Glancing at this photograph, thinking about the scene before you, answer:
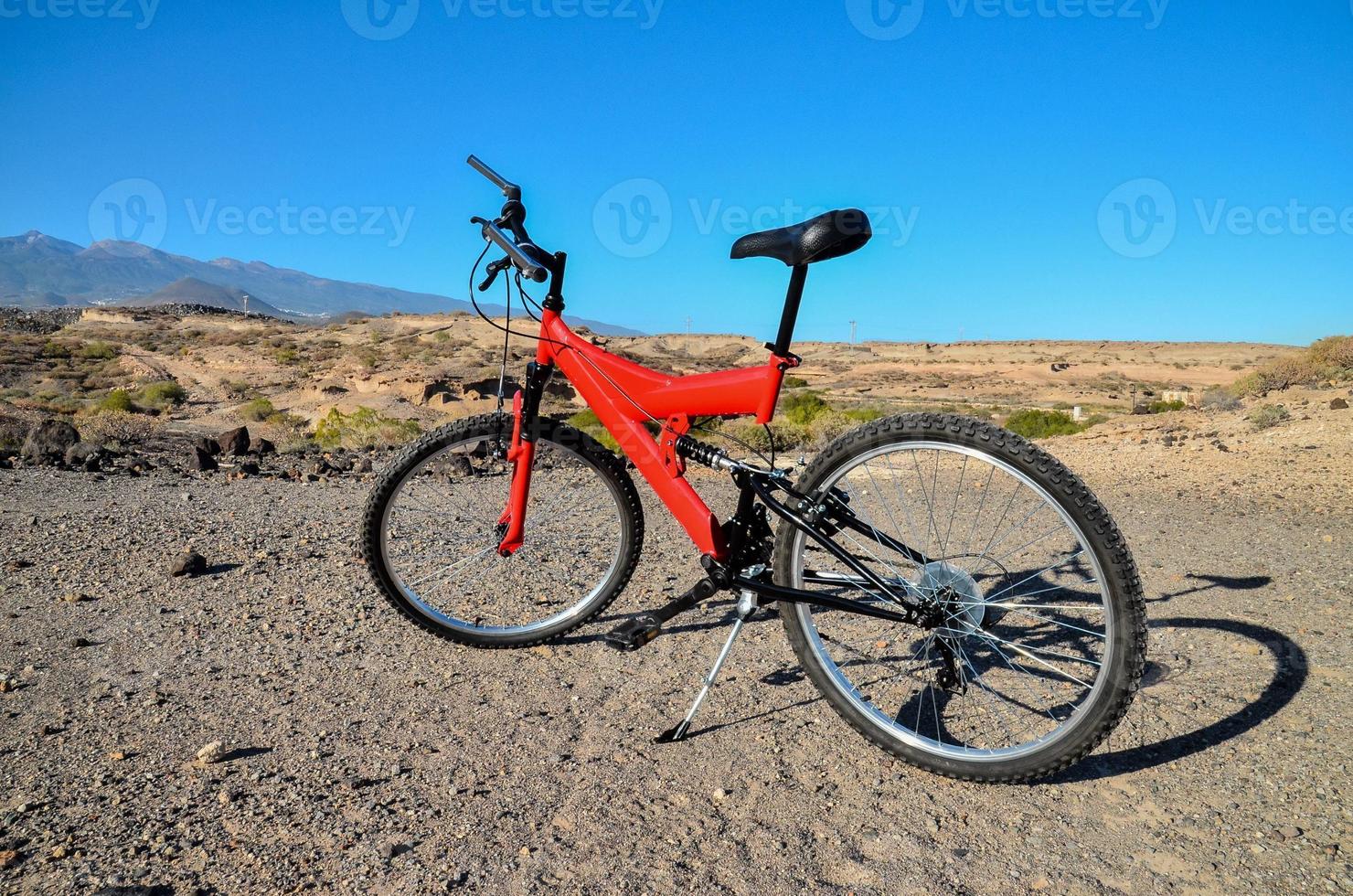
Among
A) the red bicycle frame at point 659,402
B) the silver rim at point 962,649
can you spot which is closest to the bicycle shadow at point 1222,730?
the silver rim at point 962,649

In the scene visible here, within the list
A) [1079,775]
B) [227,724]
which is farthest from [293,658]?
[1079,775]

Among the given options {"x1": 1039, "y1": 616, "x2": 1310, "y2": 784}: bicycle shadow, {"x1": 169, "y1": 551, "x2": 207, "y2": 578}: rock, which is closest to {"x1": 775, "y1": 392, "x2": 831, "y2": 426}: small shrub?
{"x1": 1039, "y1": 616, "x2": 1310, "y2": 784}: bicycle shadow

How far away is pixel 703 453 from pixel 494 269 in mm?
1488

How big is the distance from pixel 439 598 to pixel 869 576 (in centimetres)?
255

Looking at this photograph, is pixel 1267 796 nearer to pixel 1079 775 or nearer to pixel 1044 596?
pixel 1079 775

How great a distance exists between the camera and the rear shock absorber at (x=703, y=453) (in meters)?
3.21

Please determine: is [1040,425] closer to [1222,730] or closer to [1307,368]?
[1307,368]

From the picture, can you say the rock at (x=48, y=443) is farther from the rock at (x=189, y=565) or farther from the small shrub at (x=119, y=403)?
the small shrub at (x=119, y=403)

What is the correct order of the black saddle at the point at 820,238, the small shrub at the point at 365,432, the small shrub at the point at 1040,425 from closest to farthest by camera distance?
the black saddle at the point at 820,238 → the small shrub at the point at 365,432 → the small shrub at the point at 1040,425

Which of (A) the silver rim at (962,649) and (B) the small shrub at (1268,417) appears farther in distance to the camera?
(B) the small shrub at (1268,417)

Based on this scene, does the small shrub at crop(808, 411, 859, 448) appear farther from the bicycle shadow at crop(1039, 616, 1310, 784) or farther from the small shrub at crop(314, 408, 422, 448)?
the bicycle shadow at crop(1039, 616, 1310, 784)

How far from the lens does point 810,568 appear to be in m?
3.73

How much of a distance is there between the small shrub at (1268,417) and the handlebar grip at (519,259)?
10387 mm

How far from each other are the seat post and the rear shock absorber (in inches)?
19.3
